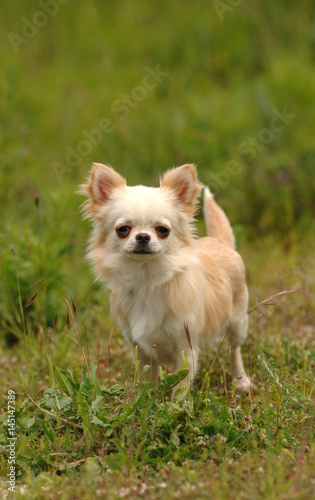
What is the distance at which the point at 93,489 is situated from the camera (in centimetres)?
242

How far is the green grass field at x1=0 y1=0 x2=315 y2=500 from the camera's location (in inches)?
107

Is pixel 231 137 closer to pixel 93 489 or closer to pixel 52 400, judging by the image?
pixel 52 400

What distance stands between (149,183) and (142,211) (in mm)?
4133

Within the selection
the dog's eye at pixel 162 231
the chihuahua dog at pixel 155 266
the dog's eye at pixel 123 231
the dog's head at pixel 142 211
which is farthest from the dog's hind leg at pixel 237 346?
the dog's eye at pixel 123 231

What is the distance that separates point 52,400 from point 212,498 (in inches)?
43.8

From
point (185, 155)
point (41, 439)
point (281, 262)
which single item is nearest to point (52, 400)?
point (41, 439)

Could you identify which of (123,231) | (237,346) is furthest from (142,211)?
(237,346)

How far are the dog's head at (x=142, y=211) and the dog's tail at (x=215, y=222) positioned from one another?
0.72 metres

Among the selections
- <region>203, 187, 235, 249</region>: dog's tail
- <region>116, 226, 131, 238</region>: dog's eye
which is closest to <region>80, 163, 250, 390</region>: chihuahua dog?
<region>116, 226, 131, 238</region>: dog's eye

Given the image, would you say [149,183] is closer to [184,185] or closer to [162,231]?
[184,185]

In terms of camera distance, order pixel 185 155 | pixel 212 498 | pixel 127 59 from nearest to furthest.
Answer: pixel 212 498, pixel 185 155, pixel 127 59

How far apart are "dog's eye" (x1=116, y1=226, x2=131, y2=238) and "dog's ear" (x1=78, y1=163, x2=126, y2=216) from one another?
0.99ft

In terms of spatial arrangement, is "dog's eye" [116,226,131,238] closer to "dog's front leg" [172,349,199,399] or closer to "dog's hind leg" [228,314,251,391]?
"dog's front leg" [172,349,199,399]

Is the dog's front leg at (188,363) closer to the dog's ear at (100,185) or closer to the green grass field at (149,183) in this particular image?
the green grass field at (149,183)
